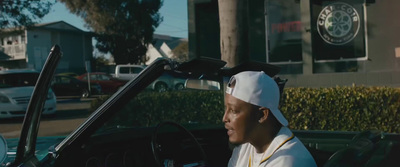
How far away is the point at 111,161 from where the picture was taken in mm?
2633

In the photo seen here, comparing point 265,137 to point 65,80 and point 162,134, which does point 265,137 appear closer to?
point 162,134

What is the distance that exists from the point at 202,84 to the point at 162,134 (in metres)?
0.51

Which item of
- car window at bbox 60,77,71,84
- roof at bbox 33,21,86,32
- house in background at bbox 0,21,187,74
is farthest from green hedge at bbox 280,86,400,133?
roof at bbox 33,21,86,32

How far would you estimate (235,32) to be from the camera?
5582mm

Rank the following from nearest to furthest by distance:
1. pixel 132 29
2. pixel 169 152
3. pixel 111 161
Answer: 1. pixel 111 161
2. pixel 169 152
3. pixel 132 29

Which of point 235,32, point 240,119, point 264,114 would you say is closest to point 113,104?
point 240,119

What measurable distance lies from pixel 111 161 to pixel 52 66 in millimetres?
824

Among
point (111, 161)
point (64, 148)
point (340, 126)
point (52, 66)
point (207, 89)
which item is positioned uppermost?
point (52, 66)

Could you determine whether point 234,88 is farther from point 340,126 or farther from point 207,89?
point 340,126

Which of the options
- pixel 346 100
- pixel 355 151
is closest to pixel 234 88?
pixel 355 151

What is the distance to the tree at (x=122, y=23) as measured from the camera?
135ft

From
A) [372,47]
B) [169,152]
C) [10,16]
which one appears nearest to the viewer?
→ [169,152]

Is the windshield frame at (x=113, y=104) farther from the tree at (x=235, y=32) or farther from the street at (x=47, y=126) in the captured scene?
the street at (x=47, y=126)

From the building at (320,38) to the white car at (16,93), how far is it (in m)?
5.12
